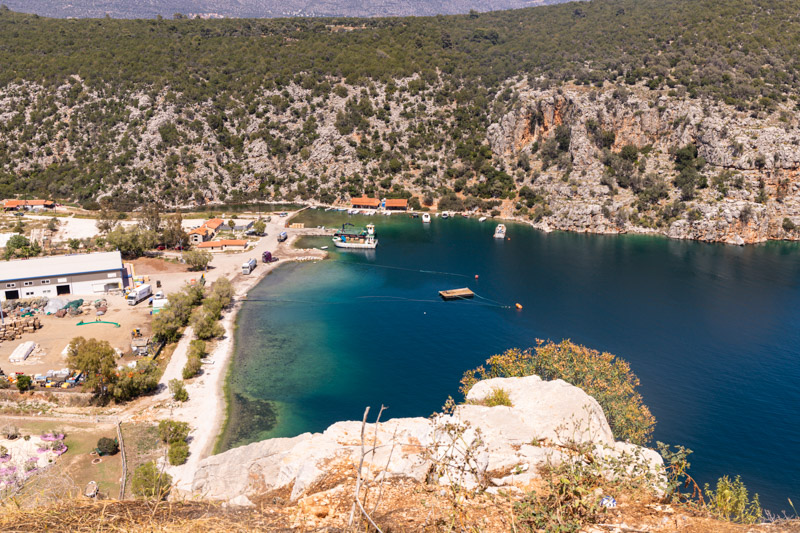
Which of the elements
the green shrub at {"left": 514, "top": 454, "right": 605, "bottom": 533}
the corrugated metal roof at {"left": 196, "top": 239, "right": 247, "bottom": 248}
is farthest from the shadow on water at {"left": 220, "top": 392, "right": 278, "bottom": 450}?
the corrugated metal roof at {"left": 196, "top": 239, "right": 247, "bottom": 248}

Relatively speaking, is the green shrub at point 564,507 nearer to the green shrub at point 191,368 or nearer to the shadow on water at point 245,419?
the shadow on water at point 245,419

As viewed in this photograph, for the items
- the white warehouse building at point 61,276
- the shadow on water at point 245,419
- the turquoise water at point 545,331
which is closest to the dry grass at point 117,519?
the shadow on water at point 245,419

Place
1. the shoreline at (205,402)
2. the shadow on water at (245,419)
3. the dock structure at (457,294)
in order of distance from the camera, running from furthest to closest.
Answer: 1. the dock structure at (457,294)
2. the shadow on water at (245,419)
3. the shoreline at (205,402)

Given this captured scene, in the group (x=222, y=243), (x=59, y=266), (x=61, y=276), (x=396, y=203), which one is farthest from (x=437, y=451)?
(x=396, y=203)

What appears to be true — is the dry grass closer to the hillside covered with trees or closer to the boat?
the boat

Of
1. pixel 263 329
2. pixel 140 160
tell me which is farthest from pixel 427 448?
pixel 140 160

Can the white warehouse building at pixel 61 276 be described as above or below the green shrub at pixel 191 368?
above

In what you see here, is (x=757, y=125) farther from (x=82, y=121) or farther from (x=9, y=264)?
(x=82, y=121)
